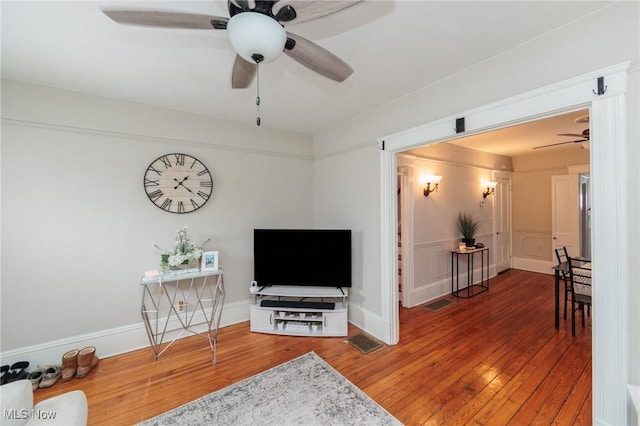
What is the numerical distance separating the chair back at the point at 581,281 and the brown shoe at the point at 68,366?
17.4ft

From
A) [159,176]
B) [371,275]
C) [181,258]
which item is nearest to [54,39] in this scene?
[159,176]

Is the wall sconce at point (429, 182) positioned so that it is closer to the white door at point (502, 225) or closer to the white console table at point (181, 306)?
the white door at point (502, 225)

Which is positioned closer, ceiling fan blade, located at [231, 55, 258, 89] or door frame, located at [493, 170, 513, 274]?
ceiling fan blade, located at [231, 55, 258, 89]

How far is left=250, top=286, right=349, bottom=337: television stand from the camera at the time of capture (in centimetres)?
304

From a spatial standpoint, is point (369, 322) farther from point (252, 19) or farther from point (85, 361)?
point (252, 19)

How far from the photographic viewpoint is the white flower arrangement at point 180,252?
2660 millimetres

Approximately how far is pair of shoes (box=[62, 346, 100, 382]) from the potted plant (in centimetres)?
A: 535

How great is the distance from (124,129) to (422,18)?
300 centimetres

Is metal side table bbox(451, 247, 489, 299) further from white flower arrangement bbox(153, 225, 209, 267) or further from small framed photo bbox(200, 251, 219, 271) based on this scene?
white flower arrangement bbox(153, 225, 209, 267)

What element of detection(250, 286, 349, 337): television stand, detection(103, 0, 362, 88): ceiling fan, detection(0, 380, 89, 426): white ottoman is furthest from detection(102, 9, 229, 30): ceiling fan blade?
detection(250, 286, 349, 337): television stand

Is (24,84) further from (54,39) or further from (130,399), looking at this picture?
(130,399)

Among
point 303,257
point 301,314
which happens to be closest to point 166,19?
point 303,257

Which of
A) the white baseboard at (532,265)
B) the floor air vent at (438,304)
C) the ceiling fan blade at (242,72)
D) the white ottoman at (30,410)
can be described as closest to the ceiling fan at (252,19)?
the ceiling fan blade at (242,72)

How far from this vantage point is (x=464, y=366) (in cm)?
244
